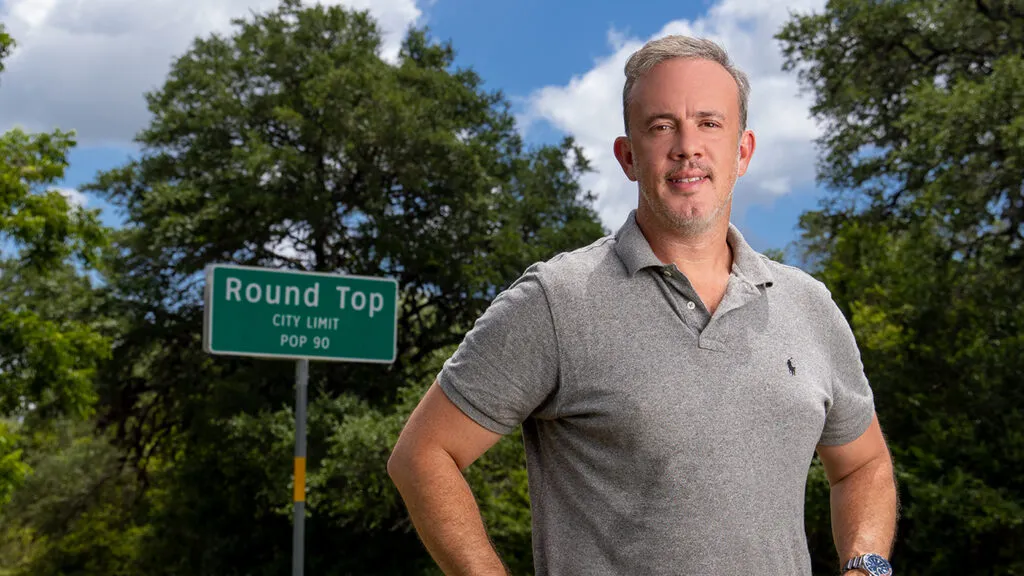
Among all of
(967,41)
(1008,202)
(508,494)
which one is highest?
(967,41)

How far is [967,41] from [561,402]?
18.7m

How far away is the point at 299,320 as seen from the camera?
28.4ft

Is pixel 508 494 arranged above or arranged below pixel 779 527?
above

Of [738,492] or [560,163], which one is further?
[560,163]

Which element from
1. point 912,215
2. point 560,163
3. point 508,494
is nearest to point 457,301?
point 560,163

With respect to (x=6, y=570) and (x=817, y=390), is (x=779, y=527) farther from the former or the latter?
(x=6, y=570)

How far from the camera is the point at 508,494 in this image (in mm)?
19266

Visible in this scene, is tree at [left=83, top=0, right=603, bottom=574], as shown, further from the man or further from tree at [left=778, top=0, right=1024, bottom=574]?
the man

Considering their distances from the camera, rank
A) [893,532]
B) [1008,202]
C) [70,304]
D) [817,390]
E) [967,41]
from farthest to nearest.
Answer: [70,304], [967,41], [1008,202], [893,532], [817,390]

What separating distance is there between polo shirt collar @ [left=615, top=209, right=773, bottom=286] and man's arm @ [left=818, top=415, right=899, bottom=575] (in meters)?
0.38

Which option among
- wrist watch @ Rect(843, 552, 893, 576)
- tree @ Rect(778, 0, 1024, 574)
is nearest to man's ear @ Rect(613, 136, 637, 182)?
wrist watch @ Rect(843, 552, 893, 576)

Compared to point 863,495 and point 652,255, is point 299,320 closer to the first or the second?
point 863,495

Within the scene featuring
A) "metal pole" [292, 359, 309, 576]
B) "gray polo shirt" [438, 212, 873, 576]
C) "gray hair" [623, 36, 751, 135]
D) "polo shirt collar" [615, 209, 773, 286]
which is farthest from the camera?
"metal pole" [292, 359, 309, 576]

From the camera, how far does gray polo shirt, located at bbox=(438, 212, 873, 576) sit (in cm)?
179
